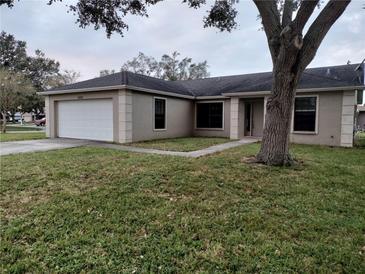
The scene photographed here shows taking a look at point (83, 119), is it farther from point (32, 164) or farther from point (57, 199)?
point (57, 199)

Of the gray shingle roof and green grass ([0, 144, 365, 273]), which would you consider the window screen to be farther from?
green grass ([0, 144, 365, 273])

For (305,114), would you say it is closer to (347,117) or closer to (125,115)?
(347,117)

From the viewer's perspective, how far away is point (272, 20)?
646 centimetres

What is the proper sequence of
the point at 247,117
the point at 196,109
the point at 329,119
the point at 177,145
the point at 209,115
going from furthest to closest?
the point at 196,109, the point at 209,115, the point at 247,117, the point at 329,119, the point at 177,145

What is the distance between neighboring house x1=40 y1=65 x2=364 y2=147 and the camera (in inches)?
448

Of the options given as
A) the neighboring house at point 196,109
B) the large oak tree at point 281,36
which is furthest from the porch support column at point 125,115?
the large oak tree at point 281,36

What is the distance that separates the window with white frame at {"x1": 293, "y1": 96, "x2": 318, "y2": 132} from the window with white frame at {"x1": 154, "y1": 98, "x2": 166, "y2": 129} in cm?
665

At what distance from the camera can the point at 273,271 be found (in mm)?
2438

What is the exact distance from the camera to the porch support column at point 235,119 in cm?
1389

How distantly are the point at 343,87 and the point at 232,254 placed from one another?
10.8 meters

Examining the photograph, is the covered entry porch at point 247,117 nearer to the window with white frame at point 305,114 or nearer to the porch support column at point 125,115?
the window with white frame at point 305,114

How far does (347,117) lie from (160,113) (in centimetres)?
877

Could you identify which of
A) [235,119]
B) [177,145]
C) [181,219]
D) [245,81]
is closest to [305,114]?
[235,119]

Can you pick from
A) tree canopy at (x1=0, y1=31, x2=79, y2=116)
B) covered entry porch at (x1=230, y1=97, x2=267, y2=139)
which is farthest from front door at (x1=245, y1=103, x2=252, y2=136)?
tree canopy at (x1=0, y1=31, x2=79, y2=116)
